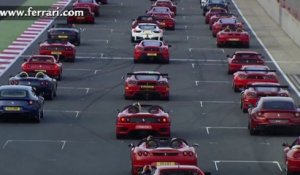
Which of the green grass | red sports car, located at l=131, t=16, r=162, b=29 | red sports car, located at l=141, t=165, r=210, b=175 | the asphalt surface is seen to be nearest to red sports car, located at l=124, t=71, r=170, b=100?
the asphalt surface

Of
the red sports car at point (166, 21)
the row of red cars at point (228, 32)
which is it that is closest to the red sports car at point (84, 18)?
the red sports car at point (166, 21)

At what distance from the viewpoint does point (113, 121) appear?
4134 centimetres

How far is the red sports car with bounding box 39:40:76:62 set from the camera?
5841cm

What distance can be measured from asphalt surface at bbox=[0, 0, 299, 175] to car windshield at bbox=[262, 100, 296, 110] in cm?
85

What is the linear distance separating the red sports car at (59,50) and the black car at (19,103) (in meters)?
17.5

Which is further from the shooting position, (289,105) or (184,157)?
(289,105)

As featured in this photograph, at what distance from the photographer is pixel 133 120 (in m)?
37.2

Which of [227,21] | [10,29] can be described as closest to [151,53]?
[227,21]

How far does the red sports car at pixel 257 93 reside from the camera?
143 ft

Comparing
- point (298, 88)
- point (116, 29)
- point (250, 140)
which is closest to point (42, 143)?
point (250, 140)

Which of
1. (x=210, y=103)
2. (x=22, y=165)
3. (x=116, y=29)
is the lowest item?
(x=116, y=29)

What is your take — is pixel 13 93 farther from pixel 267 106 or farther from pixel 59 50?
pixel 59 50

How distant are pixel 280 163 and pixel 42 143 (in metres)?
7.01

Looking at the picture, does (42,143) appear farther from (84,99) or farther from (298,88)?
(298,88)
